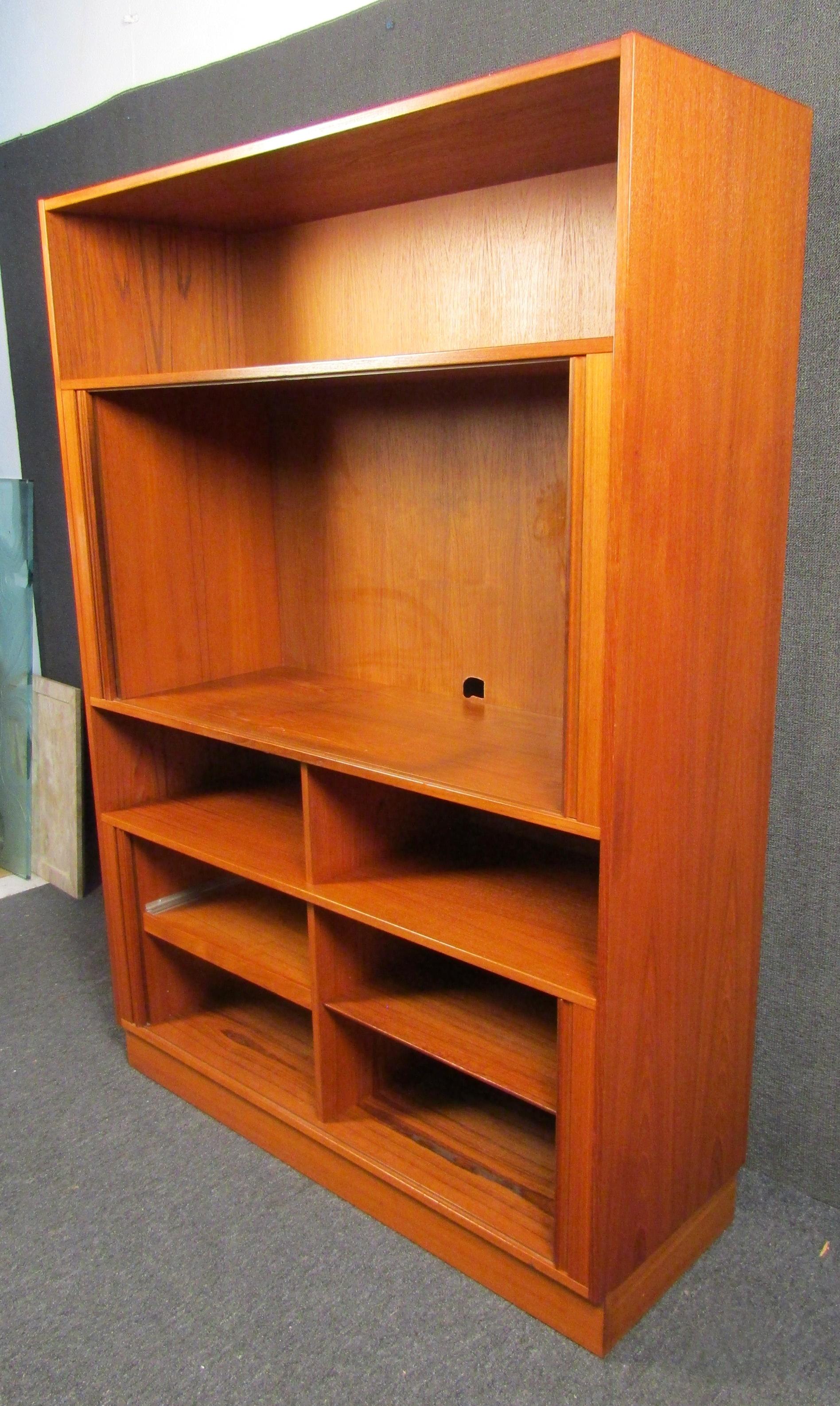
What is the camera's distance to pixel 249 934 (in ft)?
6.66

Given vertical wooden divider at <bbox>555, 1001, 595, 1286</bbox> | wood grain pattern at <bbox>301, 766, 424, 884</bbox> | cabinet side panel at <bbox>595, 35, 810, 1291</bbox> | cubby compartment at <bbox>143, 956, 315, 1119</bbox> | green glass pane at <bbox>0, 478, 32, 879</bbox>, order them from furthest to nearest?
green glass pane at <bbox>0, 478, 32, 879</bbox> → cubby compartment at <bbox>143, 956, 315, 1119</bbox> → wood grain pattern at <bbox>301, 766, 424, 884</bbox> → vertical wooden divider at <bbox>555, 1001, 595, 1286</bbox> → cabinet side panel at <bbox>595, 35, 810, 1291</bbox>

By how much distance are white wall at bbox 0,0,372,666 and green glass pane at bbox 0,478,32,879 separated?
0.16m

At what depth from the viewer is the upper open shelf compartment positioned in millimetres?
1396

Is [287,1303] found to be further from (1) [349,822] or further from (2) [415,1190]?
(1) [349,822]

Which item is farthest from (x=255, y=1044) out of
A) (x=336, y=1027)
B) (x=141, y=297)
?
(x=141, y=297)

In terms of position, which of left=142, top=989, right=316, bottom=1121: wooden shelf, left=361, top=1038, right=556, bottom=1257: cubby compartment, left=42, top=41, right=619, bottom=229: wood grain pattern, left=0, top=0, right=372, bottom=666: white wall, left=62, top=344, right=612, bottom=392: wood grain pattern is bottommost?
left=142, top=989, right=316, bottom=1121: wooden shelf

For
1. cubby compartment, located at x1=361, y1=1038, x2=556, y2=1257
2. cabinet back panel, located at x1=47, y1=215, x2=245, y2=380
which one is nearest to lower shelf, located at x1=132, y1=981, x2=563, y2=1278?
cubby compartment, located at x1=361, y1=1038, x2=556, y2=1257

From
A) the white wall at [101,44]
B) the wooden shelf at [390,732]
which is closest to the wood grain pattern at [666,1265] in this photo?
the wooden shelf at [390,732]

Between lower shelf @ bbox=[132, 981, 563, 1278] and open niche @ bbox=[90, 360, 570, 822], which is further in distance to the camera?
open niche @ bbox=[90, 360, 570, 822]

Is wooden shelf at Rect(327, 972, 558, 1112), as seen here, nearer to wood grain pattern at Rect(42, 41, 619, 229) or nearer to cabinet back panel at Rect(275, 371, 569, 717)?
cabinet back panel at Rect(275, 371, 569, 717)

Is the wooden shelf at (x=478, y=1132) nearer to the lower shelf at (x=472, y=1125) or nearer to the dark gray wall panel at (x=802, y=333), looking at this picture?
the lower shelf at (x=472, y=1125)

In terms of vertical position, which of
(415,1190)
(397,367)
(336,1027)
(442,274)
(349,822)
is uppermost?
(442,274)

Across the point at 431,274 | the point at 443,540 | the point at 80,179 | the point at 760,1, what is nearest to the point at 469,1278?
the point at 443,540

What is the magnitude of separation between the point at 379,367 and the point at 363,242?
2.02 ft
